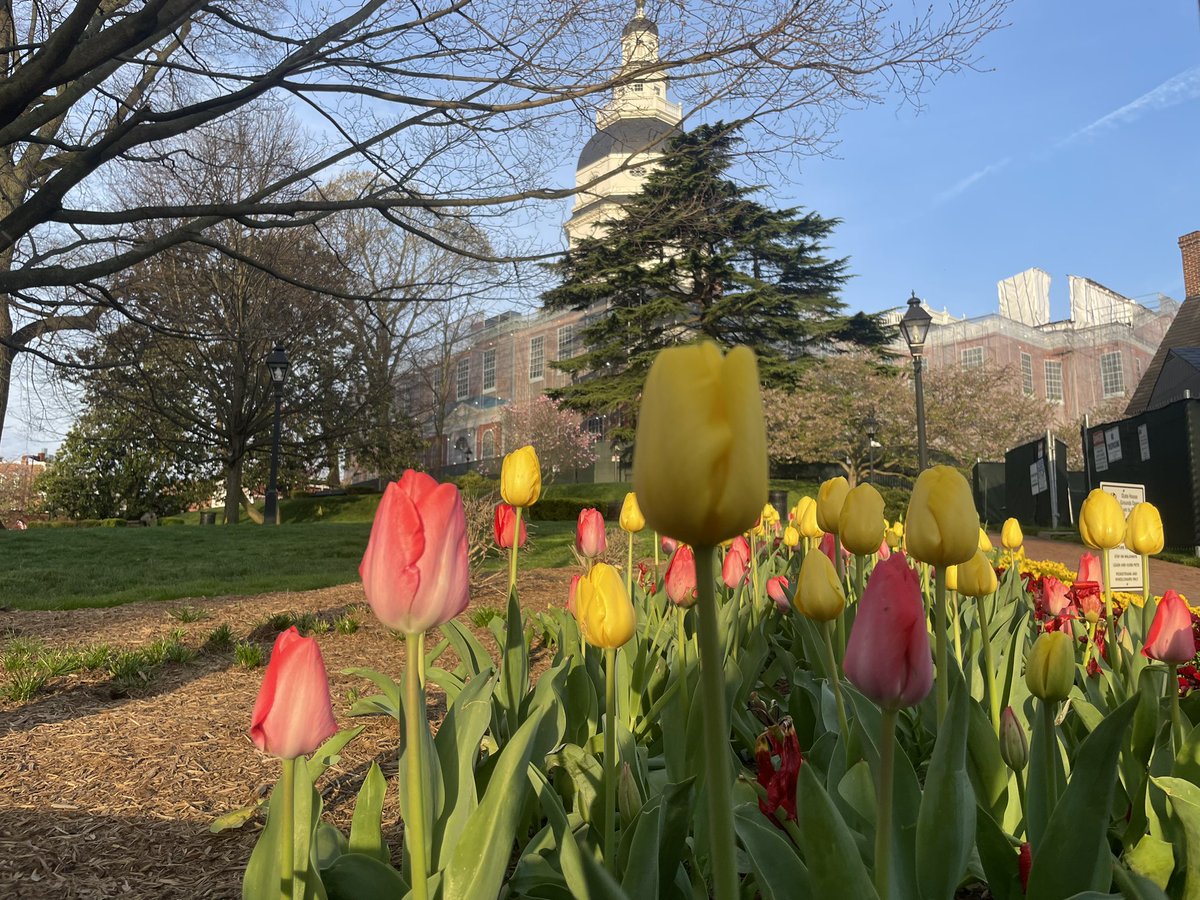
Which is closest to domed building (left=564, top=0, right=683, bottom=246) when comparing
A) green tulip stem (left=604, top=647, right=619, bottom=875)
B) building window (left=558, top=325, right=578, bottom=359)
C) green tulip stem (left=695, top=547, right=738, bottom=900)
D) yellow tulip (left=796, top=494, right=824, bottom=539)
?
yellow tulip (left=796, top=494, right=824, bottom=539)

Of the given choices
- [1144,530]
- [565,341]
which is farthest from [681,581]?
[565,341]

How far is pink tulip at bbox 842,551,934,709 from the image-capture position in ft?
2.73

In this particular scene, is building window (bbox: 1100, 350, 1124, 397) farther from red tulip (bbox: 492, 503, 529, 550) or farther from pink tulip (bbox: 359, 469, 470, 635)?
pink tulip (bbox: 359, 469, 470, 635)

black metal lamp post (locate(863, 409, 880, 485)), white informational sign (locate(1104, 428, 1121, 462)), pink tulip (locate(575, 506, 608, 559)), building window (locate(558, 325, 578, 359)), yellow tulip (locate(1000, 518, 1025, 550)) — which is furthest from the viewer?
building window (locate(558, 325, 578, 359))

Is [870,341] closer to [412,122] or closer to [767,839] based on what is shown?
[412,122]

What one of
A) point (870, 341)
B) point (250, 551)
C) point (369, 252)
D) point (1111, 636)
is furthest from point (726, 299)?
point (1111, 636)

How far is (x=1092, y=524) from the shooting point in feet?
6.43

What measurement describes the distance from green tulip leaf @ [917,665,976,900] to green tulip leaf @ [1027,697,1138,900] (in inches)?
3.9

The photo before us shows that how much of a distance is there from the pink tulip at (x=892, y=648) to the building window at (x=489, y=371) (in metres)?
47.7

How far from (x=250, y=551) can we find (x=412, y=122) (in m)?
7.25

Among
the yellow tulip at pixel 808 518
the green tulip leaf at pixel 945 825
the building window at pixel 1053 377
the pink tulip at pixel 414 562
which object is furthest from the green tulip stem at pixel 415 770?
the building window at pixel 1053 377

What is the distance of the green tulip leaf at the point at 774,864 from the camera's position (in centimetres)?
92

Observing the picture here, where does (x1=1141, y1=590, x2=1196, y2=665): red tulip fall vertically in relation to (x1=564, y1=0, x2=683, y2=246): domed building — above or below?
below

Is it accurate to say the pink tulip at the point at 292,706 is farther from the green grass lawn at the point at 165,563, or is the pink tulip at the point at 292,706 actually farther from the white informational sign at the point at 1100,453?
the white informational sign at the point at 1100,453
